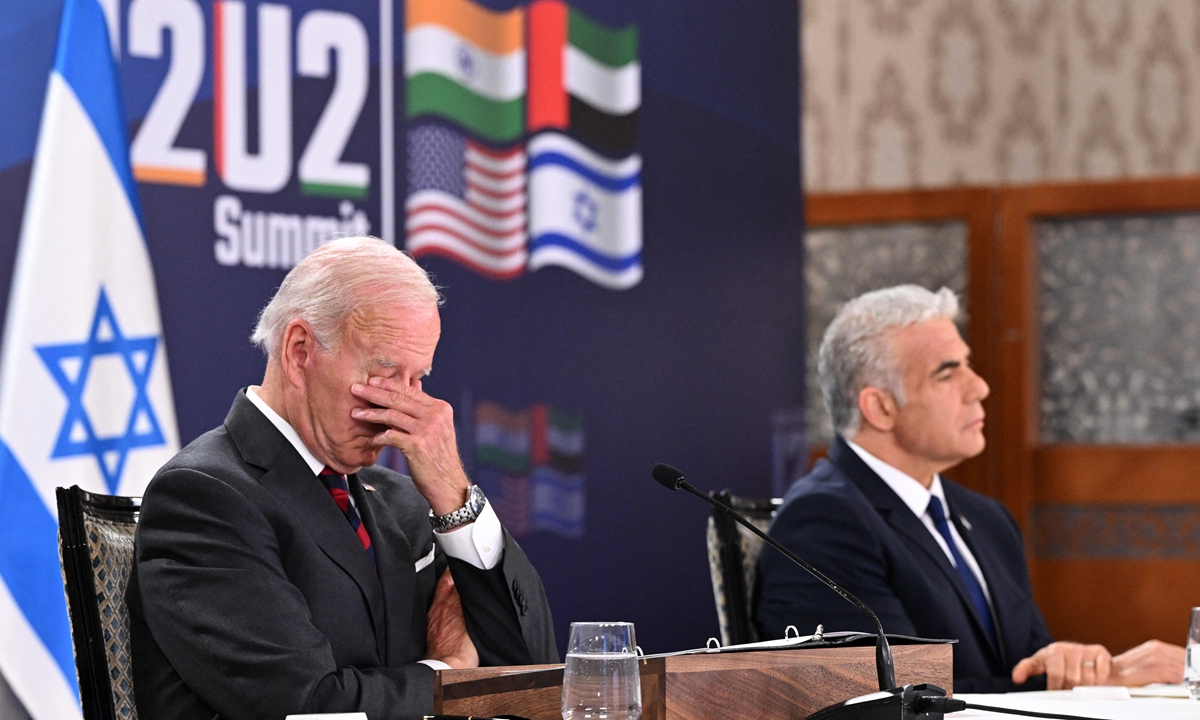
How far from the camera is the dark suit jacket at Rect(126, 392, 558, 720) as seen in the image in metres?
1.72

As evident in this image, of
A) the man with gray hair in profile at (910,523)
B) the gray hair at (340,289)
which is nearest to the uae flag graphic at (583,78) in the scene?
the man with gray hair in profile at (910,523)

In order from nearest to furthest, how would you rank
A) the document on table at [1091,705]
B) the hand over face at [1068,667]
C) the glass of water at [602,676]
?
the glass of water at [602,676] → the document on table at [1091,705] → the hand over face at [1068,667]

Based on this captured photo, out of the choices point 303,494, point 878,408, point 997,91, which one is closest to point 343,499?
point 303,494

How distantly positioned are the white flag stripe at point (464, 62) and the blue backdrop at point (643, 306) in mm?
56

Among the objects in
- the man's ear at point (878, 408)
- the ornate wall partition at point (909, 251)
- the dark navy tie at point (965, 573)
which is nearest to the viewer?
the dark navy tie at point (965, 573)

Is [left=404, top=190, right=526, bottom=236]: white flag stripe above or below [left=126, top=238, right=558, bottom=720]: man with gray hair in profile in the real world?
above

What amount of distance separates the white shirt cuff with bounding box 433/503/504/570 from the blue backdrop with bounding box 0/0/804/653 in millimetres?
1129

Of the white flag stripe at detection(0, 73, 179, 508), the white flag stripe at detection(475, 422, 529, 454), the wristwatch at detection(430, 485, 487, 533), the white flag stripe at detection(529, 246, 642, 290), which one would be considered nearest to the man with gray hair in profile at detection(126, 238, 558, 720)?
the wristwatch at detection(430, 485, 487, 533)

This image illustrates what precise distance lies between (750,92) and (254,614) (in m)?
2.80

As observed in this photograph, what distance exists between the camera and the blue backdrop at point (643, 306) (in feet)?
9.62

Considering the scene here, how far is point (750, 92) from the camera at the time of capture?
4.12 m

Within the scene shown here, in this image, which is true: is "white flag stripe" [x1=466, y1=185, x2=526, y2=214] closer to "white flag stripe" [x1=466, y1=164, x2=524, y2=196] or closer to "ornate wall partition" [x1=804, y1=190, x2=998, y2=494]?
"white flag stripe" [x1=466, y1=164, x2=524, y2=196]

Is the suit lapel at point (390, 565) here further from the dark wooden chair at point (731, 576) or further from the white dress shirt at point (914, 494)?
the white dress shirt at point (914, 494)

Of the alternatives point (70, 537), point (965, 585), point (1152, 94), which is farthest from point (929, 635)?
point (1152, 94)
